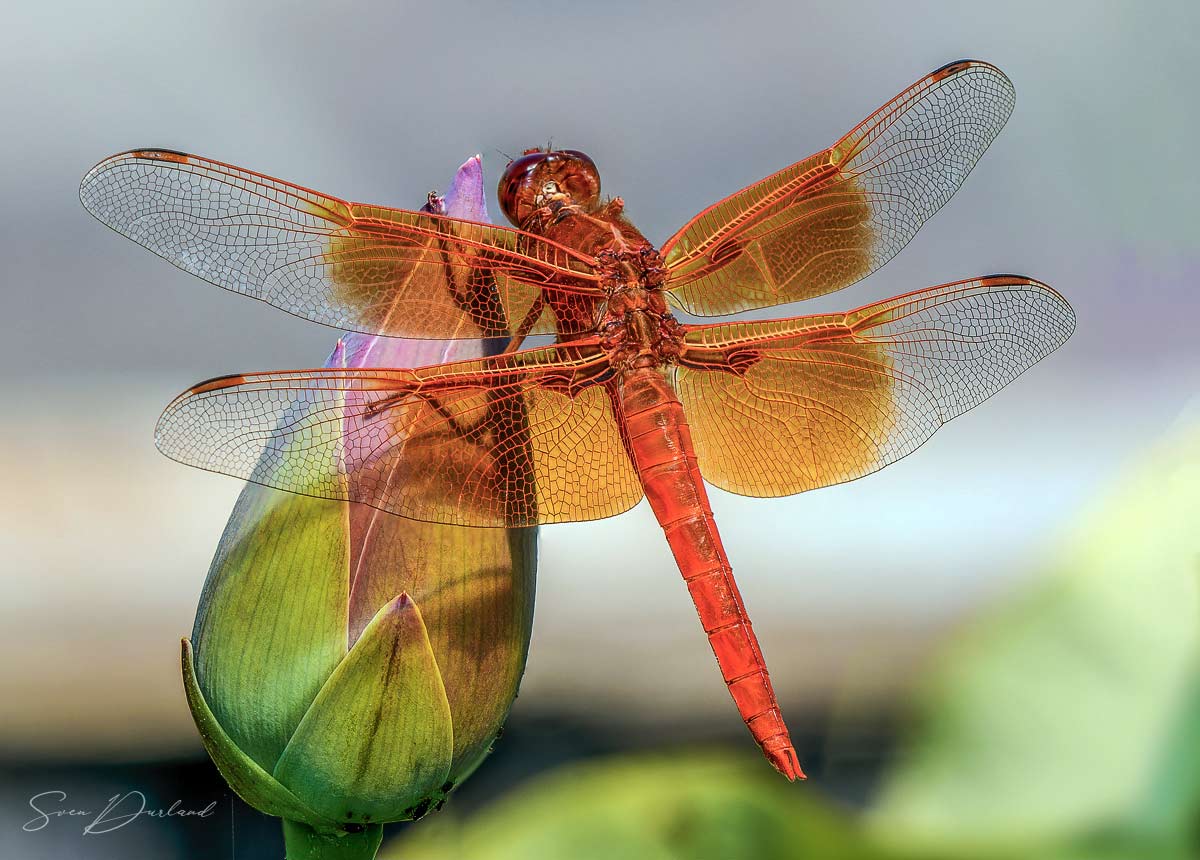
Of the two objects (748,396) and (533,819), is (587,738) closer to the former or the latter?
(533,819)

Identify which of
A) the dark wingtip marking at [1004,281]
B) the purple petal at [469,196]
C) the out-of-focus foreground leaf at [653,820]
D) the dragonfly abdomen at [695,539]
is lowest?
the out-of-focus foreground leaf at [653,820]

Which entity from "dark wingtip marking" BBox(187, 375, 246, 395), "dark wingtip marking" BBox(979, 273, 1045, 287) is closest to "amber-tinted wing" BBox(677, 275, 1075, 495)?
"dark wingtip marking" BBox(979, 273, 1045, 287)

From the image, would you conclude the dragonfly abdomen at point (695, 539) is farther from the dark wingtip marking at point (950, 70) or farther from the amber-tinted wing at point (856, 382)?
the dark wingtip marking at point (950, 70)

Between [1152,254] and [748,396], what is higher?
[1152,254]

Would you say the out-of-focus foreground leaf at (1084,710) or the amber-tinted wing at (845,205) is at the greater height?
the amber-tinted wing at (845,205)

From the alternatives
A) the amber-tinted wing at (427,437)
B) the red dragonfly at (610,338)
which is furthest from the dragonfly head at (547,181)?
the amber-tinted wing at (427,437)

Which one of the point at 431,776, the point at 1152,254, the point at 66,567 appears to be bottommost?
the point at 431,776

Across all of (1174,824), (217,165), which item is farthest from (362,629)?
(1174,824)

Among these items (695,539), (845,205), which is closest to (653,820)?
(695,539)
